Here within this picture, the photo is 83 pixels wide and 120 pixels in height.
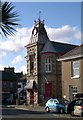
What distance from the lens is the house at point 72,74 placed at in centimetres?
3828

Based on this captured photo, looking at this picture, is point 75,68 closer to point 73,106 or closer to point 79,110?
point 73,106

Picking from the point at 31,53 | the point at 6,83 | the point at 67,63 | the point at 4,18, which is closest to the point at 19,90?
the point at 6,83

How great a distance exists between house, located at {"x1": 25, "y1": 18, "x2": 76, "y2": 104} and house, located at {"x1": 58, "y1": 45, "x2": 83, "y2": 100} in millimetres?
6862

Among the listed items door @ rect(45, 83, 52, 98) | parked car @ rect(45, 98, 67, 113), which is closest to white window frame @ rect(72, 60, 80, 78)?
parked car @ rect(45, 98, 67, 113)

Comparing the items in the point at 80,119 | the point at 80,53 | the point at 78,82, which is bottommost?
the point at 80,119

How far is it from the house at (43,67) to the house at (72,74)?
6.86 meters

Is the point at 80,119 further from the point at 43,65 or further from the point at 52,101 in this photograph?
the point at 43,65

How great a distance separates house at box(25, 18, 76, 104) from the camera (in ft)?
159

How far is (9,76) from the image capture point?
280 ft

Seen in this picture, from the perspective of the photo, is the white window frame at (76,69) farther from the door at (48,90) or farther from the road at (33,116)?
the door at (48,90)

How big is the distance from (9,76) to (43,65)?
37.6 metres

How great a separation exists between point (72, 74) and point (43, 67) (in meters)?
9.73

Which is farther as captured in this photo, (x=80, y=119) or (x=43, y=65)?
(x=43, y=65)

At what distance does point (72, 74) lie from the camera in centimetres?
3984
